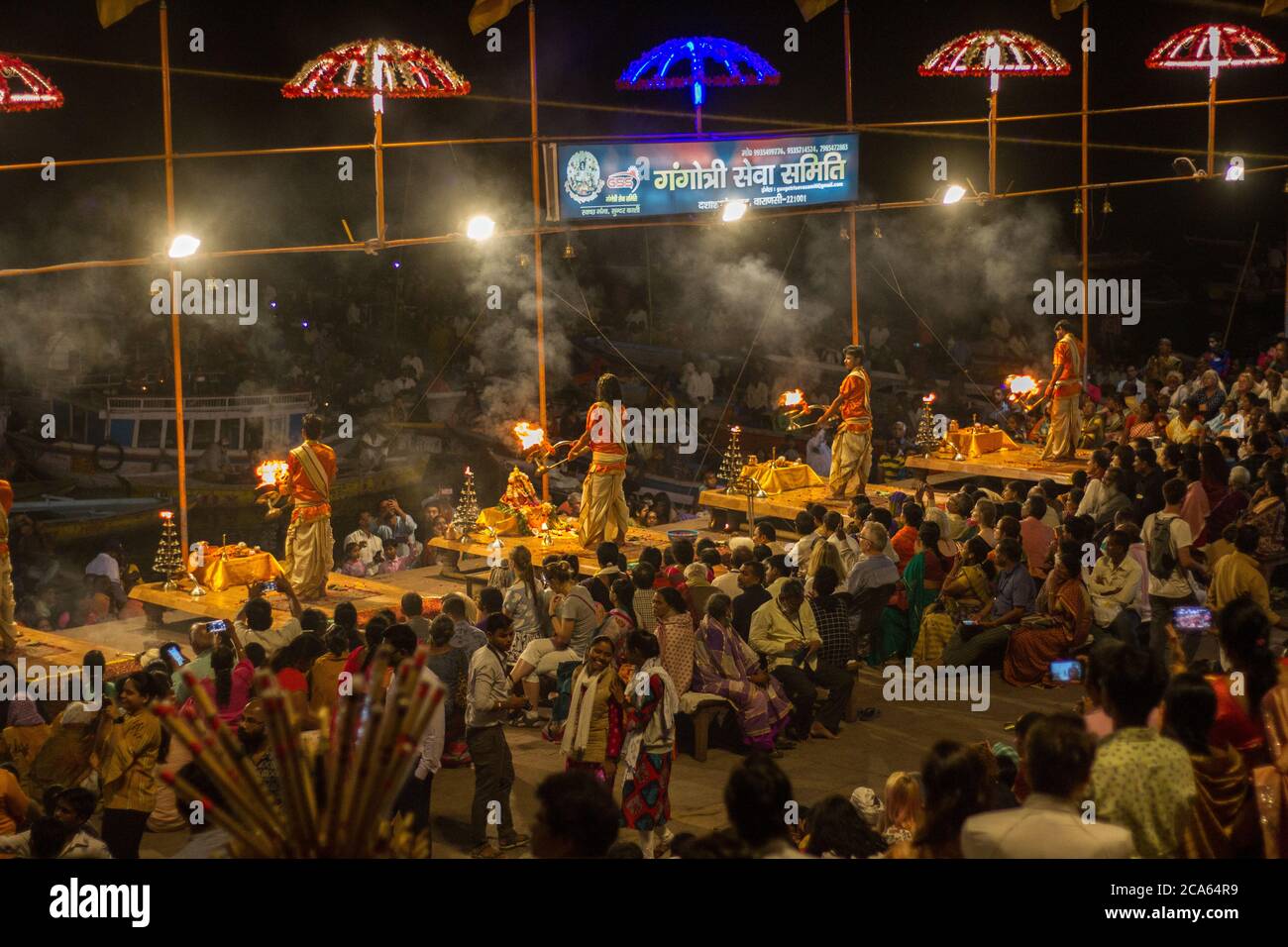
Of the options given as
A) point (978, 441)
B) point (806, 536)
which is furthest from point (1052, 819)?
point (978, 441)

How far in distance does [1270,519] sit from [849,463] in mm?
4616

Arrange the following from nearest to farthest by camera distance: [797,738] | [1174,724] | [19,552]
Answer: [1174,724]
[797,738]
[19,552]

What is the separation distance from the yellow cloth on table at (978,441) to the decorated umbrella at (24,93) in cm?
1043

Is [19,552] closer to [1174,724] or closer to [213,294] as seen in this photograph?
[213,294]

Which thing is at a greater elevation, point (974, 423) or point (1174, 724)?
point (974, 423)

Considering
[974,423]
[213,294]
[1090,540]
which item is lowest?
[1090,540]

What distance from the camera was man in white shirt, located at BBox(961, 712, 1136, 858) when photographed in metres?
4.89

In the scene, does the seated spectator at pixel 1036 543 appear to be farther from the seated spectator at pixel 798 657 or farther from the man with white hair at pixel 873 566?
the seated spectator at pixel 798 657

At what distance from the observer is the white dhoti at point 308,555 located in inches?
526

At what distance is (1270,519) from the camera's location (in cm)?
1277

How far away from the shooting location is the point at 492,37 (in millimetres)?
14398

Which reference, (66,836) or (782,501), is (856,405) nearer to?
(782,501)

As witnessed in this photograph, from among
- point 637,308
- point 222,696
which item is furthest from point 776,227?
point 222,696

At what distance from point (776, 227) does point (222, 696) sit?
55.8ft
